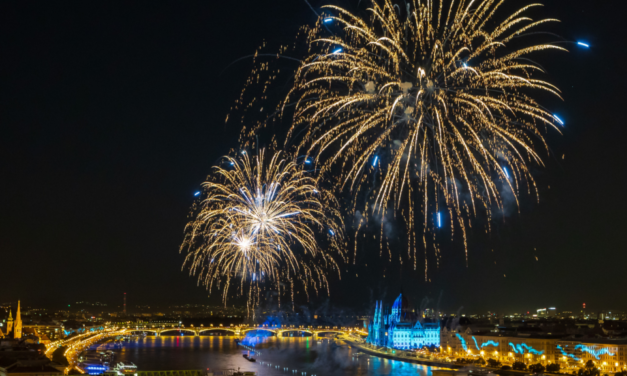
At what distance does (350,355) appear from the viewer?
68.1 m

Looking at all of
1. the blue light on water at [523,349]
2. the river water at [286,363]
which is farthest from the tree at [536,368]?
the river water at [286,363]

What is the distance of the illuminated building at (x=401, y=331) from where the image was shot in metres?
81.5

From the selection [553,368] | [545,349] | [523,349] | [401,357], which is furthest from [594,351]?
Answer: [401,357]

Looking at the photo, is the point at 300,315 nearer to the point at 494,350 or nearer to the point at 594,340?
the point at 494,350

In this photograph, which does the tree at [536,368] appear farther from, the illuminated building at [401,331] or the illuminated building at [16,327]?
the illuminated building at [16,327]

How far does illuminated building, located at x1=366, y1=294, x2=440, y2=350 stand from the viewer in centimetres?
8150

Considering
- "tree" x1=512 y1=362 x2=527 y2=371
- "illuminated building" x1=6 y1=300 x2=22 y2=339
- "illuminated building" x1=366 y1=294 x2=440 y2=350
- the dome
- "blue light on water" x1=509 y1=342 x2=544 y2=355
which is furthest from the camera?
the dome

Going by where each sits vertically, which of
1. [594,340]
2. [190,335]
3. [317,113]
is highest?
[317,113]

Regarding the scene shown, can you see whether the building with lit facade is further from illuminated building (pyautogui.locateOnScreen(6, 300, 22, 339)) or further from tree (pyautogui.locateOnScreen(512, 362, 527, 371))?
illuminated building (pyautogui.locateOnScreen(6, 300, 22, 339))

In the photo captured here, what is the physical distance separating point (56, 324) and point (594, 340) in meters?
94.3

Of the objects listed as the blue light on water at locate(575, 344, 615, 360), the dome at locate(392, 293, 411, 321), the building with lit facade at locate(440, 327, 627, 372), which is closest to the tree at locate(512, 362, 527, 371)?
the building with lit facade at locate(440, 327, 627, 372)

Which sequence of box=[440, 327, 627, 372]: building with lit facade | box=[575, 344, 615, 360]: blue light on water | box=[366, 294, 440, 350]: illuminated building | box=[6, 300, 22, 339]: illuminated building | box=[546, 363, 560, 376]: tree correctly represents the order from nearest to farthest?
box=[546, 363, 560, 376]: tree < box=[440, 327, 627, 372]: building with lit facade < box=[575, 344, 615, 360]: blue light on water < box=[6, 300, 22, 339]: illuminated building < box=[366, 294, 440, 350]: illuminated building

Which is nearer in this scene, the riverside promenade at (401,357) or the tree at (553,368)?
the tree at (553,368)

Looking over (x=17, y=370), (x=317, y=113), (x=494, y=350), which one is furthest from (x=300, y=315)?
(x=317, y=113)
